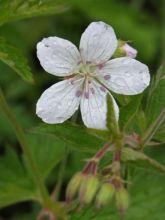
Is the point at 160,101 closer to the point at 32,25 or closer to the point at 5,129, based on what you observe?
the point at 5,129

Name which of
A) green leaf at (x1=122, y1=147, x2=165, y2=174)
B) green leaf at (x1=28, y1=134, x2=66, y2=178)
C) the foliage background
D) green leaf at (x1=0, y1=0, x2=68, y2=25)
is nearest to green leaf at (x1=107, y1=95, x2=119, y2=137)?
green leaf at (x1=122, y1=147, x2=165, y2=174)

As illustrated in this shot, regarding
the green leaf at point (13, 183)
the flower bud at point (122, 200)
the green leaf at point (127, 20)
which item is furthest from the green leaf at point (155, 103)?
the green leaf at point (127, 20)

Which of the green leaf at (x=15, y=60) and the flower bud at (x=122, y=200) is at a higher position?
the green leaf at (x=15, y=60)

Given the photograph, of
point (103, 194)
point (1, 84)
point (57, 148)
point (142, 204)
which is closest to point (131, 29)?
point (1, 84)

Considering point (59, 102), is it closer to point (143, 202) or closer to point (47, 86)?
point (143, 202)

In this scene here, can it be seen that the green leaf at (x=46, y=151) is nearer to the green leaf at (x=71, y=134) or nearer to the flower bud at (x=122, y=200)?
the green leaf at (x=71, y=134)

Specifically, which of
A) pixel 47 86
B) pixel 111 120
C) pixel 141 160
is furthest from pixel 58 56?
pixel 47 86
